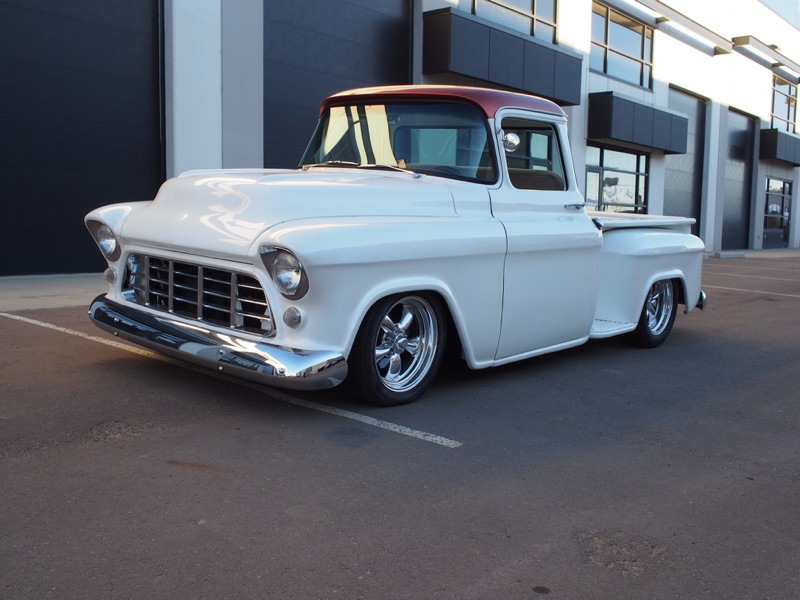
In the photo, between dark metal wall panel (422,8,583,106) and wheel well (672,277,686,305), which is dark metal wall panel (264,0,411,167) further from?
wheel well (672,277,686,305)

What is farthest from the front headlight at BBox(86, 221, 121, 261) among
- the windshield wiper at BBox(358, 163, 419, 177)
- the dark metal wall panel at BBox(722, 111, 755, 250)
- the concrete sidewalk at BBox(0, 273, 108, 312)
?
the dark metal wall panel at BBox(722, 111, 755, 250)

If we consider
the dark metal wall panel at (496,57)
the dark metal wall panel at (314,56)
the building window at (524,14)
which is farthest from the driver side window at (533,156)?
the building window at (524,14)

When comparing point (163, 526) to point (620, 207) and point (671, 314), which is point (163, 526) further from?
point (620, 207)

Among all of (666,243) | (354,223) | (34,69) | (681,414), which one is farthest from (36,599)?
(34,69)

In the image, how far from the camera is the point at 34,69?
33.1 feet

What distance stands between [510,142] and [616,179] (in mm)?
17539

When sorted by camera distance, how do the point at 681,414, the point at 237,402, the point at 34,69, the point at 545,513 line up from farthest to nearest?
the point at 34,69 < the point at 681,414 < the point at 237,402 < the point at 545,513

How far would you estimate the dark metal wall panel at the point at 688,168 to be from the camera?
973 inches

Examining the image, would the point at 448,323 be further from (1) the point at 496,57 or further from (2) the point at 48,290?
(1) the point at 496,57

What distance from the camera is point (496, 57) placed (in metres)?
15.6

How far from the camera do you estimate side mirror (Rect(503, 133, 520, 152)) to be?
521 cm

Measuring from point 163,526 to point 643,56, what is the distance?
22501 mm

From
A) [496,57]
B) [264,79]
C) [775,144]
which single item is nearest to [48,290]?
[264,79]

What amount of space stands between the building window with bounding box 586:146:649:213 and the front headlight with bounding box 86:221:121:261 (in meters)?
16.3
